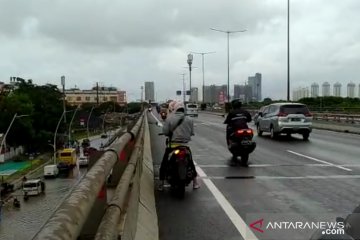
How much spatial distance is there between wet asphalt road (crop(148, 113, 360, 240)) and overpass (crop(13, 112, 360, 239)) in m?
0.01

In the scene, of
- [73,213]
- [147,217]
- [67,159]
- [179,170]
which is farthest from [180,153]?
[67,159]

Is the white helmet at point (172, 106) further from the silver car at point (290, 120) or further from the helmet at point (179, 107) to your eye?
the silver car at point (290, 120)

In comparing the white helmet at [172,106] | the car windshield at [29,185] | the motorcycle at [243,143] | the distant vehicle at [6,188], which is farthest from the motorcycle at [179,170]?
the distant vehicle at [6,188]

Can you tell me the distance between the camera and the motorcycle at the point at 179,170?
9.29 meters

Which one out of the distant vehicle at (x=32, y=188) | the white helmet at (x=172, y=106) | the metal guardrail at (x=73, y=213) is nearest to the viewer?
the metal guardrail at (x=73, y=213)

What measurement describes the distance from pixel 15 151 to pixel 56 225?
117 metres

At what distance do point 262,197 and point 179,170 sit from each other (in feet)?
5.27

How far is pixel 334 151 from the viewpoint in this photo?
61.5 ft

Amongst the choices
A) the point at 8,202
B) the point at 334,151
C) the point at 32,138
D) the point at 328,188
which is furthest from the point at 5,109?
the point at 328,188

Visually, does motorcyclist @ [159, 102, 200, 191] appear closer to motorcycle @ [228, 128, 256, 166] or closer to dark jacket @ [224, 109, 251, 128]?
motorcycle @ [228, 128, 256, 166]

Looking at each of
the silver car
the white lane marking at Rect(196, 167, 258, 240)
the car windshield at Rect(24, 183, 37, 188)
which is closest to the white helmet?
the white lane marking at Rect(196, 167, 258, 240)

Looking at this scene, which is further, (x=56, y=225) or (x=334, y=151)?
(x=334, y=151)

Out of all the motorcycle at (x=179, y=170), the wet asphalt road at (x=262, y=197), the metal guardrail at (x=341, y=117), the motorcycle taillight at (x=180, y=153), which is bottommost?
the metal guardrail at (x=341, y=117)

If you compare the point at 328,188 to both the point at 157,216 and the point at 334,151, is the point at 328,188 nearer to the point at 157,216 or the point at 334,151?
the point at 157,216
